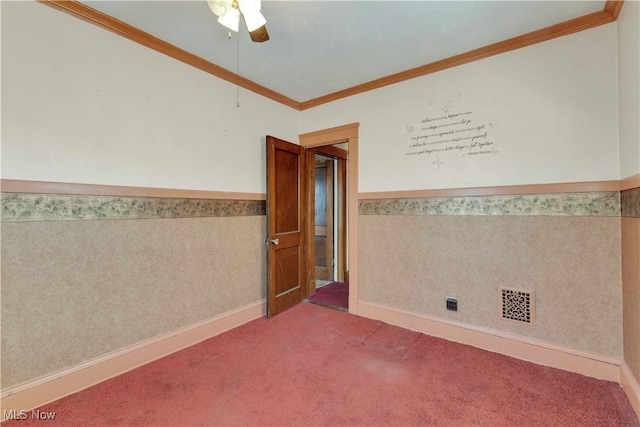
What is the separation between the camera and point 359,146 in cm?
310

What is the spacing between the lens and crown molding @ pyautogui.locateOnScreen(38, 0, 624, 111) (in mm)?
1854

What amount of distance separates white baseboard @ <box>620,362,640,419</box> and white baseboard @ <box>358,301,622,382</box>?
0.06m

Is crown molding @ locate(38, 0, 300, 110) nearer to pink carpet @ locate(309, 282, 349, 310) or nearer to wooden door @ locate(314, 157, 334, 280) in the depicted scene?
wooden door @ locate(314, 157, 334, 280)

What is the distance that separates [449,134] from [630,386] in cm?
210

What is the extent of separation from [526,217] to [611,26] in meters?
1.40

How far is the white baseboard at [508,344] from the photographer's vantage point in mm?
1941

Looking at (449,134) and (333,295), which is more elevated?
(449,134)

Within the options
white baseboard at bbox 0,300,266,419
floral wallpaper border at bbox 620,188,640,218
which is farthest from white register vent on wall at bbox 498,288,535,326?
white baseboard at bbox 0,300,266,419

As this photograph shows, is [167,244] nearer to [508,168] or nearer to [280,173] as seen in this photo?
[280,173]

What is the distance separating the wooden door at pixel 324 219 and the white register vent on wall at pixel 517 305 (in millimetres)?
2622

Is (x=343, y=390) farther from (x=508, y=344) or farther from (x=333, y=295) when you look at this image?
(x=333, y=295)

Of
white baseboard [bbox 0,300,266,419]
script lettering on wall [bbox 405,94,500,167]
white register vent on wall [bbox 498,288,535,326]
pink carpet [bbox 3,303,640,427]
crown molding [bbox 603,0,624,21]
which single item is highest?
crown molding [bbox 603,0,624,21]

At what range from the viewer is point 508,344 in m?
2.25

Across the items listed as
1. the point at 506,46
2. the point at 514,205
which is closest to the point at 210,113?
the point at 506,46
